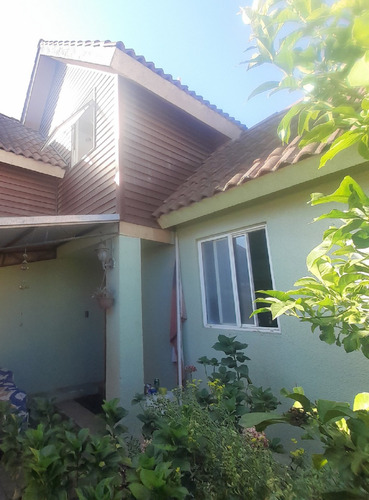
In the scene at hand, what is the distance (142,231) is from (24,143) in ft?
15.9

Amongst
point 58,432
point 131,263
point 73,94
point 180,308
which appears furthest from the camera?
point 73,94

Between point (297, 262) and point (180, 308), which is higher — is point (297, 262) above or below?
above

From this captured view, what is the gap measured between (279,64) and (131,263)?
4089 mm

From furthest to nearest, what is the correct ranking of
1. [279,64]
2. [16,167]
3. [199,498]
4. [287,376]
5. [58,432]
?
1. [16,167]
2. [287,376]
3. [58,432]
4. [199,498]
5. [279,64]

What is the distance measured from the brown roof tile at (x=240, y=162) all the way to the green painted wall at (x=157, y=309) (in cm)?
104

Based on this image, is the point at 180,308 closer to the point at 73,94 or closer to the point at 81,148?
the point at 81,148

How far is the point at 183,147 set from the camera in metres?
6.76

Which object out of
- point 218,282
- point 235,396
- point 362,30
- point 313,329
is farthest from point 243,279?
point 362,30

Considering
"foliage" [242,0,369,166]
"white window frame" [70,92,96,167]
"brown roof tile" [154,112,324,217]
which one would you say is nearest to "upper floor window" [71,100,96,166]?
"white window frame" [70,92,96,167]

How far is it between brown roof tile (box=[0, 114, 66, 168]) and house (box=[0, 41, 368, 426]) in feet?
0.20

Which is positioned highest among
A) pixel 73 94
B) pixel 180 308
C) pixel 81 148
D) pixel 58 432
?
pixel 73 94

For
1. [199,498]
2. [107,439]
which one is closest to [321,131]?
[199,498]

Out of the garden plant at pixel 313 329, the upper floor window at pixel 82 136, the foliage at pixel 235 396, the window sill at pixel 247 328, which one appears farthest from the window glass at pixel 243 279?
the upper floor window at pixel 82 136

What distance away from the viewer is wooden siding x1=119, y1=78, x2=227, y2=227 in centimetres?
536
